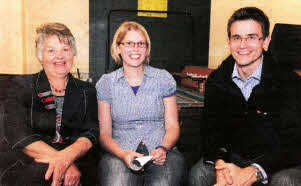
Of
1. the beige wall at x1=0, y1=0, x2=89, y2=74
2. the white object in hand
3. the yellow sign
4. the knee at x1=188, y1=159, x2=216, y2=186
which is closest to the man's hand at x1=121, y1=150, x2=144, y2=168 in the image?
the white object in hand

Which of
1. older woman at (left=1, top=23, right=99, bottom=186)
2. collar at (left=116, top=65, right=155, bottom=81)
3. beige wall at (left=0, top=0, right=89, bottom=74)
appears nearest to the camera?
older woman at (left=1, top=23, right=99, bottom=186)

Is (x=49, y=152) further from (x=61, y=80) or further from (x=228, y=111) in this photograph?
(x=228, y=111)

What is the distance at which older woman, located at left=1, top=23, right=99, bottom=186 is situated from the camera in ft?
4.27

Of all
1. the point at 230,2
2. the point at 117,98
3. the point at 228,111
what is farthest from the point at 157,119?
the point at 230,2

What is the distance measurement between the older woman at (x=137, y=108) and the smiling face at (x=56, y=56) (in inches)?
10.4

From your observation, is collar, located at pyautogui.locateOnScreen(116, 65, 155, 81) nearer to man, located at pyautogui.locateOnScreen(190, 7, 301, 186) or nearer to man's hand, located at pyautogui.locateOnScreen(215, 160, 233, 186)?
man, located at pyautogui.locateOnScreen(190, 7, 301, 186)

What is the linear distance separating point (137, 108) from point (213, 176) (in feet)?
1.97

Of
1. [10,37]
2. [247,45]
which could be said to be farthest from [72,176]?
[247,45]

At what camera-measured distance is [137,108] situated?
5.28 ft

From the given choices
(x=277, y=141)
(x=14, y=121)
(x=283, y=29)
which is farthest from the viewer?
(x=283, y=29)

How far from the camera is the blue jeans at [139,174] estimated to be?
4.58ft

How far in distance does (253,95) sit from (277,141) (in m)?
0.28

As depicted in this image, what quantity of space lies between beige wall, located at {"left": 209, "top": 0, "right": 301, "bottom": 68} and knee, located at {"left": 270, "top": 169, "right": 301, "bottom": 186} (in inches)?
50.3

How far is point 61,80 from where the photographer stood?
1485 mm
